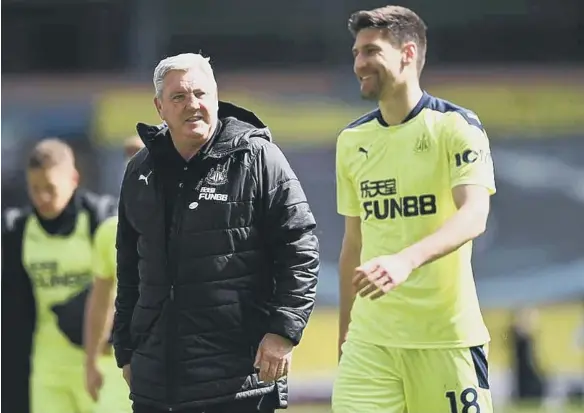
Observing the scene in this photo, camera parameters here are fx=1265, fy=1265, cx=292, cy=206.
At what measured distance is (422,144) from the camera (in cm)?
467

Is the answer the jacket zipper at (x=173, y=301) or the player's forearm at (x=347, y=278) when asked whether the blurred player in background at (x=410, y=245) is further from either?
the jacket zipper at (x=173, y=301)

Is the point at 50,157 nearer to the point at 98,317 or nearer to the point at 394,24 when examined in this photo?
the point at 98,317

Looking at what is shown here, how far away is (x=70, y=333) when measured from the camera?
7.08 metres

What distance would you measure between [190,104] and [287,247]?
1.69 feet

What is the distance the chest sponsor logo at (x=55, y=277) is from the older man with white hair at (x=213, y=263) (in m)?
3.27

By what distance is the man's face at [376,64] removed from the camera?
4.73 metres

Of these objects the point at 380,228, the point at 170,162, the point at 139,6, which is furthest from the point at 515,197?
the point at 170,162

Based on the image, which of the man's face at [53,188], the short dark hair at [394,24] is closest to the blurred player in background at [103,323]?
the man's face at [53,188]

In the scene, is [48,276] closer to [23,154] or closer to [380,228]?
[380,228]

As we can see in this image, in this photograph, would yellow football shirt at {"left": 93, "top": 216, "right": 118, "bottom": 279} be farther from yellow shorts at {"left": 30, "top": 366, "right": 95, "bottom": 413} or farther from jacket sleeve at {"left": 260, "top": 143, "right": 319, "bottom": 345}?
jacket sleeve at {"left": 260, "top": 143, "right": 319, "bottom": 345}

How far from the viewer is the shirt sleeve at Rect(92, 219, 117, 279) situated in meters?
6.45

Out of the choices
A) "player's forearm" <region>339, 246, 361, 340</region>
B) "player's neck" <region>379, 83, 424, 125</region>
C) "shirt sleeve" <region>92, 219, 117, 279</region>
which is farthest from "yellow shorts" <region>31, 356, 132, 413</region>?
"player's neck" <region>379, 83, 424, 125</region>

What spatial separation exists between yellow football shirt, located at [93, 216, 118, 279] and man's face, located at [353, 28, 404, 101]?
2.14m

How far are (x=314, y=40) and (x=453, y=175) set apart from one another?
23.9 feet
